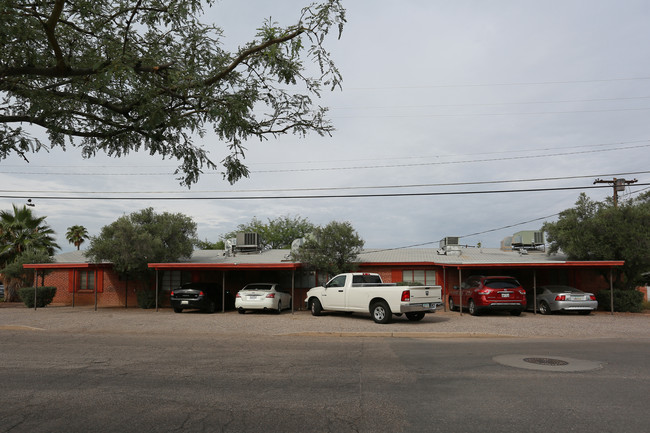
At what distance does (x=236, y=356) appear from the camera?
9812mm

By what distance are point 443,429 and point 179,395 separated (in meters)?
3.58

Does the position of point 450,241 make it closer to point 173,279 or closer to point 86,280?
point 173,279

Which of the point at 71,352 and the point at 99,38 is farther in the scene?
the point at 71,352

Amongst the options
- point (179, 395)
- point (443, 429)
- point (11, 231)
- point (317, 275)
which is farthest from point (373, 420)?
point (11, 231)

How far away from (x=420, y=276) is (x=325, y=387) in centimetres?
1818

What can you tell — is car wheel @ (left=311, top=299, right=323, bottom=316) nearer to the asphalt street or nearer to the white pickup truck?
the white pickup truck

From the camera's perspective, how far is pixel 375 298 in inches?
663

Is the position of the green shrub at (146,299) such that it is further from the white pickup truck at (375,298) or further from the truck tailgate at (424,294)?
the truck tailgate at (424,294)

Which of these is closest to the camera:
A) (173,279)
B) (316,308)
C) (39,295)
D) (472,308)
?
(316,308)

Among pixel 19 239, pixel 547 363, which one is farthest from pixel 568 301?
pixel 19 239

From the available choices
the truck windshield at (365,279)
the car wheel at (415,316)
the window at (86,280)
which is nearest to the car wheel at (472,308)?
the car wheel at (415,316)

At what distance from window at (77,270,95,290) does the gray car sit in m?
23.7

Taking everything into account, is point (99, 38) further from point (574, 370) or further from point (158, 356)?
point (574, 370)

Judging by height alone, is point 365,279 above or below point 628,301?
above
